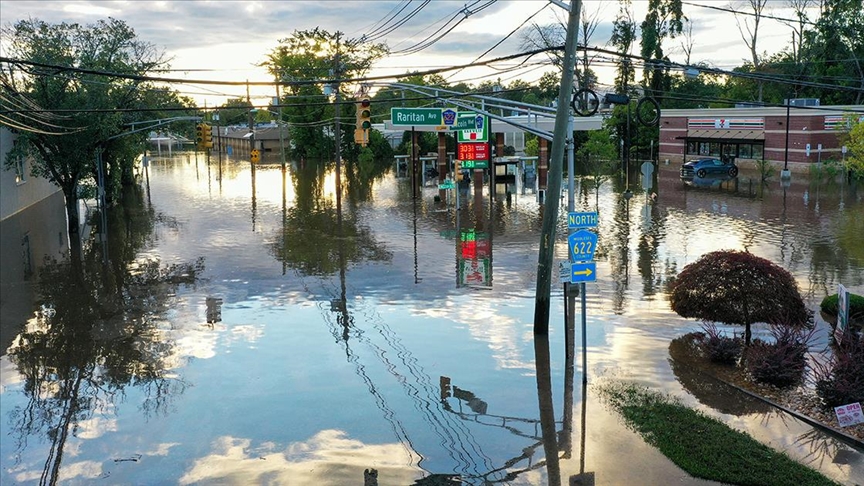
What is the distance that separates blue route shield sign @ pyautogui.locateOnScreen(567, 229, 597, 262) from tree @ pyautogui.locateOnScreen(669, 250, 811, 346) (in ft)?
10.7

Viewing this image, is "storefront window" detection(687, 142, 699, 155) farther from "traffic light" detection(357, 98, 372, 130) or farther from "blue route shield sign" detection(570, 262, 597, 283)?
"blue route shield sign" detection(570, 262, 597, 283)

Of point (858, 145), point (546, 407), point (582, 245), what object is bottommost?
point (546, 407)

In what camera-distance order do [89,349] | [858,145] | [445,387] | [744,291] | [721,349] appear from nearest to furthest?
[445,387] < [721,349] < [744,291] < [89,349] < [858,145]

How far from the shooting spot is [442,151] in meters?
46.1

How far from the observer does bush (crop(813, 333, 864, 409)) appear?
11.8 metres

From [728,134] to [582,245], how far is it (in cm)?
5537

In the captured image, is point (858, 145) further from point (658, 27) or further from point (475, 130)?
point (658, 27)

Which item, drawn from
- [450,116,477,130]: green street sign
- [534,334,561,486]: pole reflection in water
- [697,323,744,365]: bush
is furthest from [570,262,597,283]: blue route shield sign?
[450,116,477,130]: green street sign

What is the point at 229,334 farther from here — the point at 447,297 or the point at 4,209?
the point at 4,209

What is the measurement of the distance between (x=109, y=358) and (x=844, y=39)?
70697 millimetres

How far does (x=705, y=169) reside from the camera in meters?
55.8

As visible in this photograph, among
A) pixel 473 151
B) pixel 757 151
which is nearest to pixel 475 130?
pixel 473 151

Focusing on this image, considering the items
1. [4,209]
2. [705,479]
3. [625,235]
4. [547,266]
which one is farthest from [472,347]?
[4,209]

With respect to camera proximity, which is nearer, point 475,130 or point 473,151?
point 475,130
